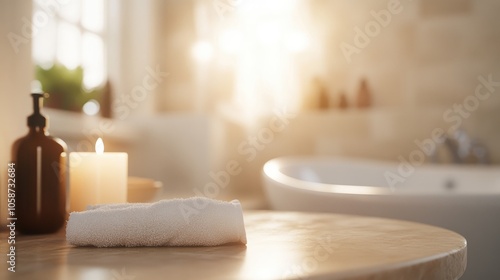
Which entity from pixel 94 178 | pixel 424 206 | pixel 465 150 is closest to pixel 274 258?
pixel 94 178

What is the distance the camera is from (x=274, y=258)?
0.51m

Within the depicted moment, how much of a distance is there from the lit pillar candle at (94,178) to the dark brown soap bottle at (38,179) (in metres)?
0.03

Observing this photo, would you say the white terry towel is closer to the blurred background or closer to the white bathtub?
the white bathtub

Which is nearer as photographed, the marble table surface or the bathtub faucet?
the marble table surface

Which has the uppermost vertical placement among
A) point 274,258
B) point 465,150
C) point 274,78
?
point 274,78

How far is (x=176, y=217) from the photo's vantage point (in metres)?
0.60

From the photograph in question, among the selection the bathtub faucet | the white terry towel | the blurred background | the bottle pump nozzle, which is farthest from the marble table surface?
the bathtub faucet

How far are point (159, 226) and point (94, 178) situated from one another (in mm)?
232

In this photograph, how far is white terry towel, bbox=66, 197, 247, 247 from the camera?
59cm

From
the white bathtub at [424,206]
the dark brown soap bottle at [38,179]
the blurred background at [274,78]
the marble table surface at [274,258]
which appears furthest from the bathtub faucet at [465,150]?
the dark brown soap bottle at [38,179]

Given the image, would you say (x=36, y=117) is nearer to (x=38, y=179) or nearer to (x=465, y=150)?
(x=38, y=179)

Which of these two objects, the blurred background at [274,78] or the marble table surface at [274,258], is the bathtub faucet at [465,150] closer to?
the blurred background at [274,78]

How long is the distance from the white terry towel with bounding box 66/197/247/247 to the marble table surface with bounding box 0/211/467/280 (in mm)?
13

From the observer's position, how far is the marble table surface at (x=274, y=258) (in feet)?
1.45
